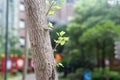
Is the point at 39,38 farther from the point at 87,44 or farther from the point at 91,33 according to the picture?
the point at 87,44

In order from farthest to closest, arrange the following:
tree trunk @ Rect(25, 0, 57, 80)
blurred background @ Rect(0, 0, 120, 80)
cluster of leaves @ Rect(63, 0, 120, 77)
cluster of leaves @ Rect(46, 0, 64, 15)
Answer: blurred background @ Rect(0, 0, 120, 80)
cluster of leaves @ Rect(63, 0, 120, 77)
cluster of leaves @ Rect(46, 0, 64, 15)
tree trunk @ Rect(25, 0, 57, 80)

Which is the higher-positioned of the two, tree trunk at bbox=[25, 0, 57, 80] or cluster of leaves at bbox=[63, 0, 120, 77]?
cluster of leaves at bbox=[63, 0, 120, 77]

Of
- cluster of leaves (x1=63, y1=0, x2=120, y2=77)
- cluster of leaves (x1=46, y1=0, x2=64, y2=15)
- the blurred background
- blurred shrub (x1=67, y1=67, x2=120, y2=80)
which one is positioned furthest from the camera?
blurred shrub (x1=67, y1=67, x2=120, y2=80)

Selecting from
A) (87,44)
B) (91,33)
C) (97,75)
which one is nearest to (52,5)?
(91,33)

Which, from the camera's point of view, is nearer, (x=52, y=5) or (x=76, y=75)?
(x=52, y=5)

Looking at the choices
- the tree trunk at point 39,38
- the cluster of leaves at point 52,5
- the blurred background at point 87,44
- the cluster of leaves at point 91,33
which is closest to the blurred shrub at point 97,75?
the blurred background at point 87,44

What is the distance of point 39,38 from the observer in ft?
6.57

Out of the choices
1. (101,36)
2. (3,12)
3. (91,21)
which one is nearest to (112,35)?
(101,36)

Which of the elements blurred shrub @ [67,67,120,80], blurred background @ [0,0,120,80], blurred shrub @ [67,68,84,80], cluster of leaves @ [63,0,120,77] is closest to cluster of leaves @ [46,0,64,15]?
blurred background @ [0,0,120,80]

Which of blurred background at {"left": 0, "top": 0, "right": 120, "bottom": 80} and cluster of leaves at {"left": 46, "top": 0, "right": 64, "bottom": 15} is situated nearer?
cluster of leaves at {"left": 46, "top": 0, "right": 64, "bottom": 15}

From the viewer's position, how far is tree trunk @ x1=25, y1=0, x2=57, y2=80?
1.99 meters

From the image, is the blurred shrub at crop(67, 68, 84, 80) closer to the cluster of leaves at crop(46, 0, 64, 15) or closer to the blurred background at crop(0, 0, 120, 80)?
the blurred background at crop(0, 0, 120, 80)

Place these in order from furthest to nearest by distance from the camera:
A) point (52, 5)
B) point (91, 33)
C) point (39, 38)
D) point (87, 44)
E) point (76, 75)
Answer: point (87, 44)
point (76, 75)
point (91, 33)
point (52, 5)
point (39, 38)

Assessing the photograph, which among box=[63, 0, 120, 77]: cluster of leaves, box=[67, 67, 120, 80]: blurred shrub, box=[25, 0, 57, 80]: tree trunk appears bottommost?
box=[67, 67, 120, 80]: blurred shrub
